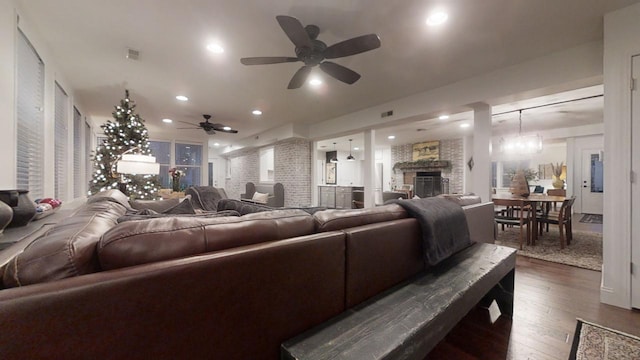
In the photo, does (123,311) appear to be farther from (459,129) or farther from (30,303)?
(459,129)

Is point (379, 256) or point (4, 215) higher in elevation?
point (4, 215)

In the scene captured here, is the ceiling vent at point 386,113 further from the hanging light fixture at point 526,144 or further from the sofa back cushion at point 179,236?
the sofa back cushion at point 179,236

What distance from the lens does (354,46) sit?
2.22 meters

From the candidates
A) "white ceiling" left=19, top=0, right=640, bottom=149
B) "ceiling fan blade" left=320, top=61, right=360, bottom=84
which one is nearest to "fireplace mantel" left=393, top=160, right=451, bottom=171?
"white ceiling" left=19, top=0, right=640, bottom=149

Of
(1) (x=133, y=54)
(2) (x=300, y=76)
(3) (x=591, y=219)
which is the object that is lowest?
(3) (x=591, y=219)

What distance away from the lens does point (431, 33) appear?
256 centimetres

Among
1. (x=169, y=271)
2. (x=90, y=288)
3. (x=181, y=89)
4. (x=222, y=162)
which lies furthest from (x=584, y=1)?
(x=222, y=162)

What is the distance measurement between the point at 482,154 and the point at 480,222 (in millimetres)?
1722

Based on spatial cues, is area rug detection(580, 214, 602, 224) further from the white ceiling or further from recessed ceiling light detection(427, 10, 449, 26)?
recessed ceiling light detection(427, 10, 449, 26)

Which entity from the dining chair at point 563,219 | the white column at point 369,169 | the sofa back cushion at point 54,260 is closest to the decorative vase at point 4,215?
the sofa back cushion at point 54,260

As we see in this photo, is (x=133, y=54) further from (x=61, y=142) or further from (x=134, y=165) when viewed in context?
(x=61, y=142)

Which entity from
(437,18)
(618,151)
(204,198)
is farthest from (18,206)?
(618,151)

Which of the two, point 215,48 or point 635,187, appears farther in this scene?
point 215,48

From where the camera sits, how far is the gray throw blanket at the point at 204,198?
4125 millimetres
